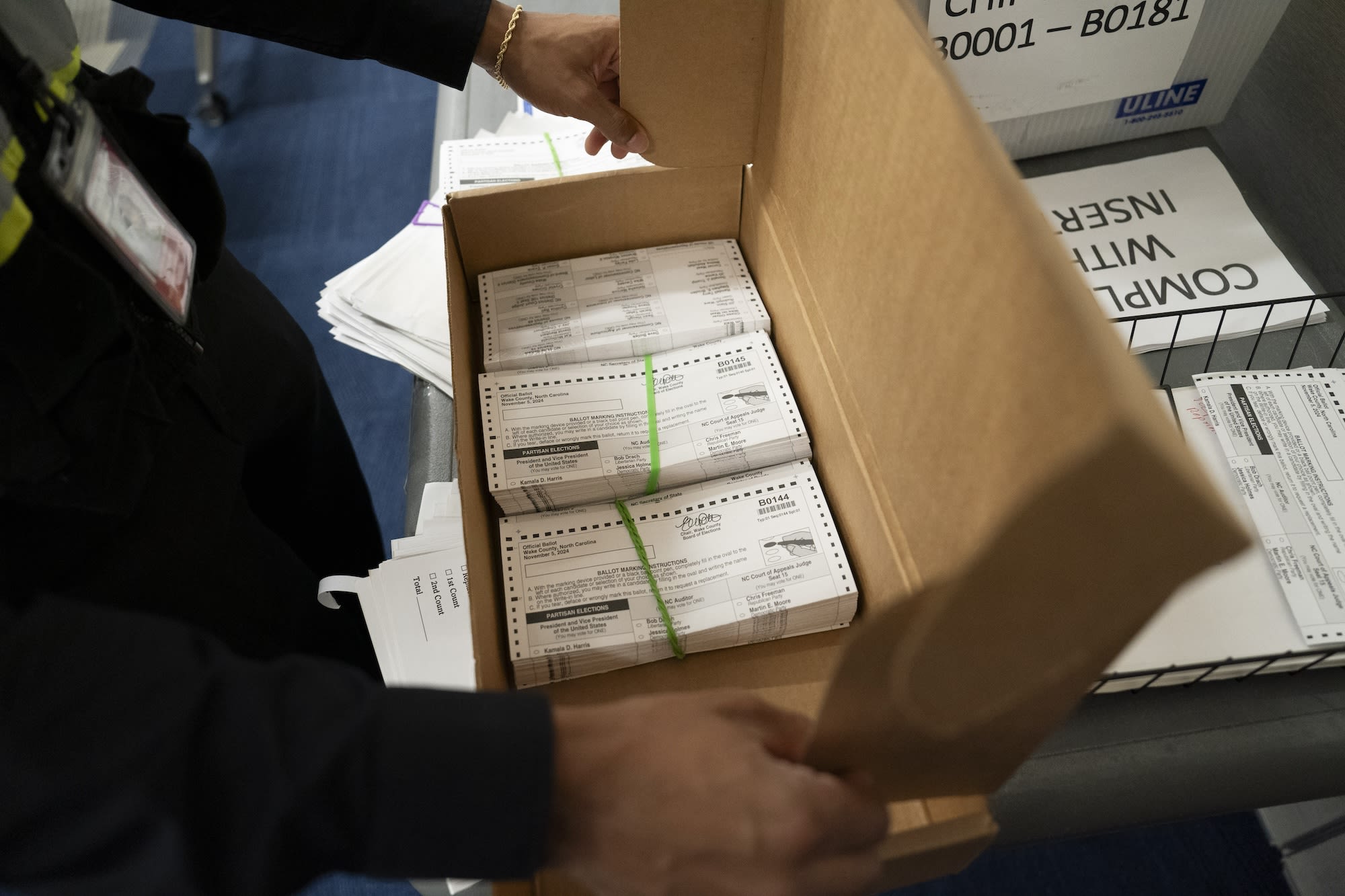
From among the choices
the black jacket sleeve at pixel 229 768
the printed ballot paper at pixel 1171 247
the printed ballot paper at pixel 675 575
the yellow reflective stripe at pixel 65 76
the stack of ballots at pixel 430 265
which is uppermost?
the stack of ballots at pixel 430 265

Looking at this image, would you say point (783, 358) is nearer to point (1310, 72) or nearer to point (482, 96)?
point (1310, 72)

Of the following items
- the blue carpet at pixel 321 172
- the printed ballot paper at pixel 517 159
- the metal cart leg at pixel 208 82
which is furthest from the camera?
the metal cart leg at pixel 208 82

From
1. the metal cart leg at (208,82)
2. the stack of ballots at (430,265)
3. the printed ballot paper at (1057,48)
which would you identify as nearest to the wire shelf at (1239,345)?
the printed ballot paper at (1057,48)

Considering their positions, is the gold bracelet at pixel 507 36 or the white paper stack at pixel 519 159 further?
the white paper stack at pixel 519 159

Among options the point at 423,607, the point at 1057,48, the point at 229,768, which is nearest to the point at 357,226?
the point at 423,607

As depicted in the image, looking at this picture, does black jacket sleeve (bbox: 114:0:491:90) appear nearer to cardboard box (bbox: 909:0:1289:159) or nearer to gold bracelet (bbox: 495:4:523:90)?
gold bracelet (bbox: 495:4:523:90)

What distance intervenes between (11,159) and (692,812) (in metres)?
0.64

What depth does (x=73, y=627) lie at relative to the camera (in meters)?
0.48

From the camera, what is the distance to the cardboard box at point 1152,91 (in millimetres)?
937

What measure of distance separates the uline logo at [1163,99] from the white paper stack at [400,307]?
869 millimetres

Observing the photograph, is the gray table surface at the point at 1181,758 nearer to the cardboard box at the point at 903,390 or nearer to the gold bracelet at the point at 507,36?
the cardboard box at the point at 903,390

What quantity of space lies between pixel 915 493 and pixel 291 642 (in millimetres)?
680

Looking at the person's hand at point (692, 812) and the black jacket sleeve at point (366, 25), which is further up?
the black jacket sleeve at point (366, 25)

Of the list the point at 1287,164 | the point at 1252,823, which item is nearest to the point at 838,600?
the point at 1287,164
